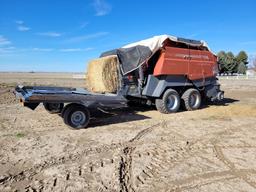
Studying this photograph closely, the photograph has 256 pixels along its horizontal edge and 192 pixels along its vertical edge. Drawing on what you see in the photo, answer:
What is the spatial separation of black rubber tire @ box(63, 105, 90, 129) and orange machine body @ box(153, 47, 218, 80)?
10.7ft

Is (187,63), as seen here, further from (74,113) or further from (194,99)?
(74,113)

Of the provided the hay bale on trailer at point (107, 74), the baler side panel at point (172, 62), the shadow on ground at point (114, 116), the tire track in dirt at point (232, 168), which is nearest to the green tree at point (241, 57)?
the baler side panel at point (172, 62)

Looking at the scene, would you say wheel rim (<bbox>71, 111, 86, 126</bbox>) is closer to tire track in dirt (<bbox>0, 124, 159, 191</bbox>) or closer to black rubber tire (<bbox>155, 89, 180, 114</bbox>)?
tire track in dirt (<bbox>0, 124, 159, 191</bbox>)

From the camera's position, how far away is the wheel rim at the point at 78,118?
24.4 feet

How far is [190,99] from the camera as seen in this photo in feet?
35.6

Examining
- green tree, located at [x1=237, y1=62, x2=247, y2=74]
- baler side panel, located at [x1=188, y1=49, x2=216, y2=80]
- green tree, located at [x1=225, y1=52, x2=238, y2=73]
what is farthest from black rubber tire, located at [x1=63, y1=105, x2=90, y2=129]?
green tree, located at [x1=237, y1=62, x2=247, y2=74]

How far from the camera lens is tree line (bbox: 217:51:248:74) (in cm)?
7094

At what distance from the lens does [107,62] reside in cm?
951

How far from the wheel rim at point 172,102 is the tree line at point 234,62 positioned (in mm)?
62782

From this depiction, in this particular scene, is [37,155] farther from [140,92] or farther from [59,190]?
[140,92]

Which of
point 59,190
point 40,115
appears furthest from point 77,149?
point 40,115

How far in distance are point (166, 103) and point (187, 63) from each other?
1.79m

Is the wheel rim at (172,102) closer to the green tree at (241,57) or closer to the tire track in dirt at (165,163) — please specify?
the tire track in dirt at (165,163)

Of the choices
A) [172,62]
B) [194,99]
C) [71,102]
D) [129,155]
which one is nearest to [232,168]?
[129,155]
